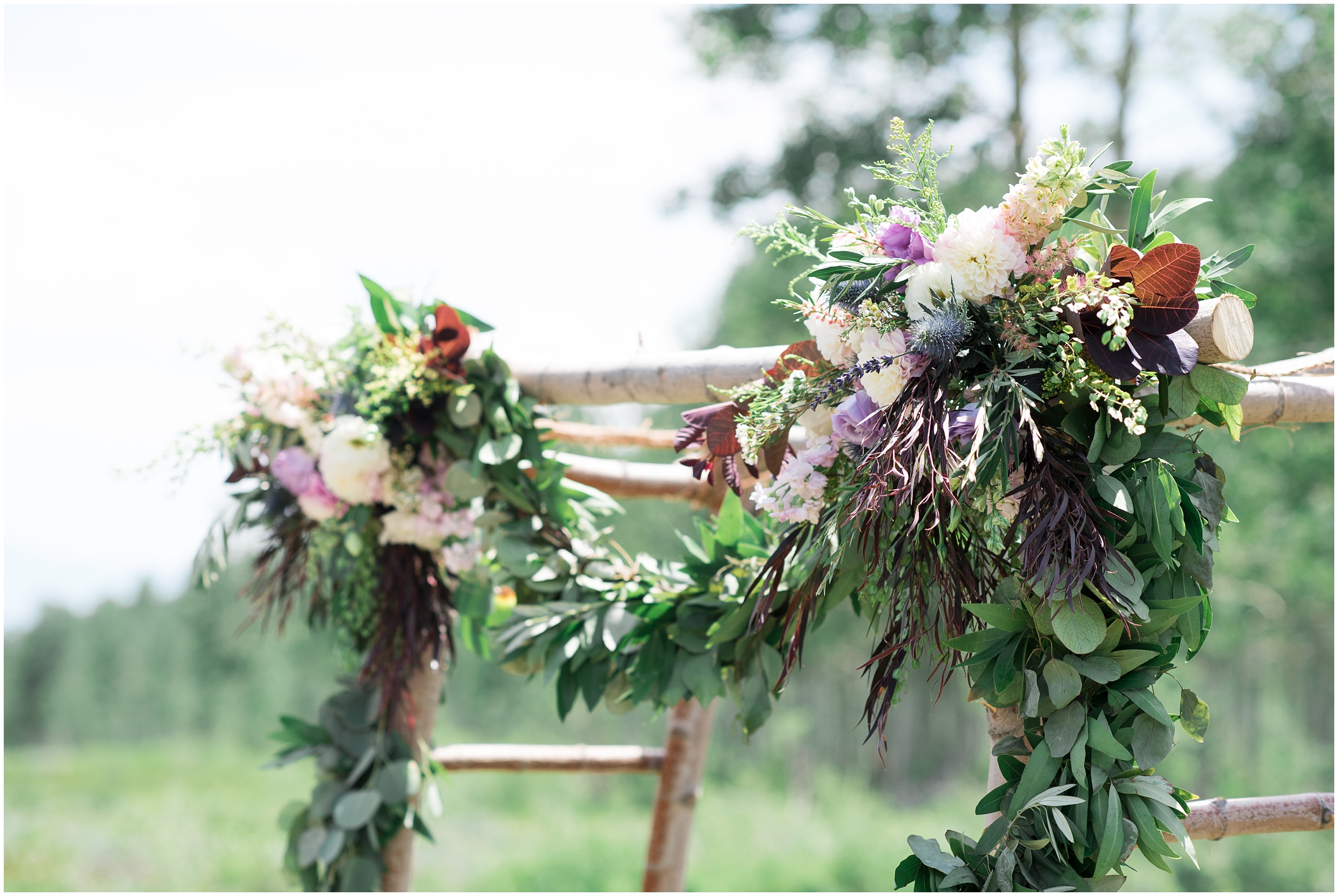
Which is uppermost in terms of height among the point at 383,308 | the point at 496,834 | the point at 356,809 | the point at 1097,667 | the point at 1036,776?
the point at 383,308

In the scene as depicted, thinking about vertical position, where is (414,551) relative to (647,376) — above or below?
below

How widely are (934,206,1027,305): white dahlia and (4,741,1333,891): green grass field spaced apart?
549 cm

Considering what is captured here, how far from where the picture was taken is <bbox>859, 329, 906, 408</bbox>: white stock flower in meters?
0.94

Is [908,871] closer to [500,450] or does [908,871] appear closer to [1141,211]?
[1141,211]

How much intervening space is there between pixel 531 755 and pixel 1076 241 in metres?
1.62

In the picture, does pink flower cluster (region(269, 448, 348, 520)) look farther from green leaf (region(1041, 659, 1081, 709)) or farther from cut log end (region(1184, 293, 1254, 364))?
cut log end (region(1184, 293, 1254, 364))

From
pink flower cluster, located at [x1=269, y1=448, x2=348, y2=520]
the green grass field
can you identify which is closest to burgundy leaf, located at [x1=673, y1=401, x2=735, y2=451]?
pink flower cluster, located at [x1=269, y1=448, x2=348, y2=520]

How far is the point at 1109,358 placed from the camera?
895 millimetres

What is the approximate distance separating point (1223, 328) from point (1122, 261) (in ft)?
0.40

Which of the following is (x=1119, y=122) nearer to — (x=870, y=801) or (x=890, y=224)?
(x=890, y=224)

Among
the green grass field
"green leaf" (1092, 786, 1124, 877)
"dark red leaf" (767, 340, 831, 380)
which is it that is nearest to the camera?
"green leaf" (1092, 786, 1124, 877)

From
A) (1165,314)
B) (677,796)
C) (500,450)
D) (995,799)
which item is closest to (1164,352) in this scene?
(1165,314)

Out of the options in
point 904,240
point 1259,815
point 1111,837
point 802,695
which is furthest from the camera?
point 802,695

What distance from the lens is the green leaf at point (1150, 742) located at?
90 cm
